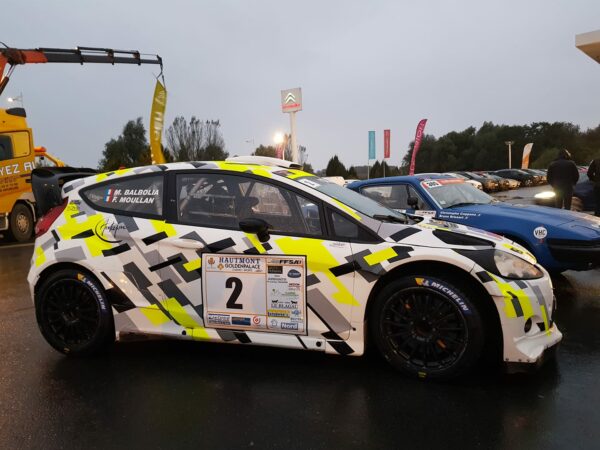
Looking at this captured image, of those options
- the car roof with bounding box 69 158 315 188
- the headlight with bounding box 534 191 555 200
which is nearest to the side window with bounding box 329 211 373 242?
the car roof with bounding box 69 158 315 188

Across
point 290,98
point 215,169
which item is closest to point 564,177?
point 290,98

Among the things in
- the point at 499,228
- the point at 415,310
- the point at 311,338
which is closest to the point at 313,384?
the point at 311,338

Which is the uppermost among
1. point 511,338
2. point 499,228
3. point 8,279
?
point 499,228

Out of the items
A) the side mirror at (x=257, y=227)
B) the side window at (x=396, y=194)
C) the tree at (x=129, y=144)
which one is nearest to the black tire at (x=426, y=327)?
the side mirror at (x=257, y=227)

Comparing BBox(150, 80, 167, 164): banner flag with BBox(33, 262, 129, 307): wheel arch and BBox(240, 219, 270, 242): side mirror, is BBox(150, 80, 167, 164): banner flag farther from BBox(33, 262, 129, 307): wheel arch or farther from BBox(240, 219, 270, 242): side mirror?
BBox(240, 219, 270, 242): side mirror

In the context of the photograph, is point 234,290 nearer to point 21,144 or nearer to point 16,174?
point 16,174

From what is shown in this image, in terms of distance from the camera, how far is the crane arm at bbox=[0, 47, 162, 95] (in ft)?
42.9

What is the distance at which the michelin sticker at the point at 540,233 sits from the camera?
517 centimetres

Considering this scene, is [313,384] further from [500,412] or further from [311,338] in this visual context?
[500,412]

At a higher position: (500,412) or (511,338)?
(511,338)

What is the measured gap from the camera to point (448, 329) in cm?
316

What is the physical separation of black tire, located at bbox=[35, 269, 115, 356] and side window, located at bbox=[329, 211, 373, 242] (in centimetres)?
193

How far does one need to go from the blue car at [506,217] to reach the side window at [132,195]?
334 cm

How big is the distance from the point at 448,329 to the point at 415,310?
0.80ft
